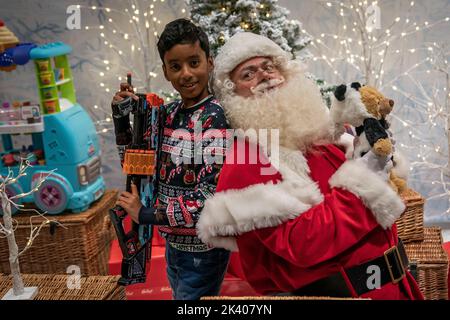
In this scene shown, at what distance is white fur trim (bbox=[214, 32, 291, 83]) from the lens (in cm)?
133

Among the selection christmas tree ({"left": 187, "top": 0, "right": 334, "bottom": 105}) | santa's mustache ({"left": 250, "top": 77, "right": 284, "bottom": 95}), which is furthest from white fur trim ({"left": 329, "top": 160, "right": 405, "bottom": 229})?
christmas tree ({"left": 187, "top": 0, "right": 334, "bottom": 105})

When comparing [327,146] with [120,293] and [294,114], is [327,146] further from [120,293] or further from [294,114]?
[120,293]

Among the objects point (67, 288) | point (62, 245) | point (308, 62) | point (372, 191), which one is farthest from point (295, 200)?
point (308, 62)

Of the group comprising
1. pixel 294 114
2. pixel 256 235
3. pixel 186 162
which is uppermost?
pixel 294 114

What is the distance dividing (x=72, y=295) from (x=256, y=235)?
0.92 meters

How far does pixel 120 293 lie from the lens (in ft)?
6.37

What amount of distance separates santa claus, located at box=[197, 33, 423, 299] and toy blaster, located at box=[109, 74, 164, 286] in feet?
0.82

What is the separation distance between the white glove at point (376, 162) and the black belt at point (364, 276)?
0.20 metres

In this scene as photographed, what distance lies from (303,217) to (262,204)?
0.10 meters

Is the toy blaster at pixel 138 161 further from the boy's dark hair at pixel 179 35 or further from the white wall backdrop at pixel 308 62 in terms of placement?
the white wall backdrop at pixel 308 62

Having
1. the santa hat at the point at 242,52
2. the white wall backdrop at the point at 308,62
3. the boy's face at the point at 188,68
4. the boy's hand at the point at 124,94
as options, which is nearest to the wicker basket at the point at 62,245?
the white wall backdrop at the point at 308,62

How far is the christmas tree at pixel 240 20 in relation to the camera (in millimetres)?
2141

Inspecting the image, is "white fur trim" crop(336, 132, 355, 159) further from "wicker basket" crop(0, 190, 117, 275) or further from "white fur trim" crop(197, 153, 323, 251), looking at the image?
"wicker basket" crop(0, 190, 117, 275)
